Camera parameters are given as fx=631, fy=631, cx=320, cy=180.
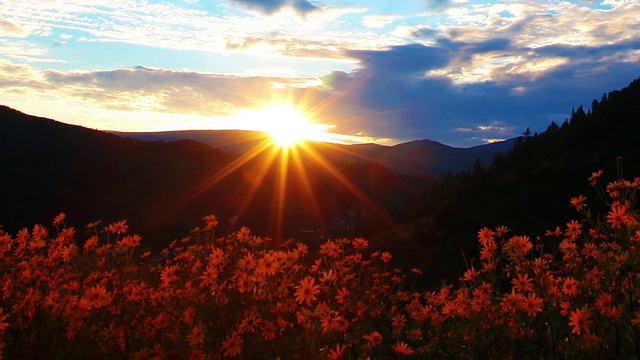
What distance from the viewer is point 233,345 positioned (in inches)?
129

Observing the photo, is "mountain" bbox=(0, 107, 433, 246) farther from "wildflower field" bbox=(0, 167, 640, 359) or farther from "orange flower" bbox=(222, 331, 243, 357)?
"orange flower" bbox=(222, 331, 243, 357)

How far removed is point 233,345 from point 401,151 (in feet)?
509

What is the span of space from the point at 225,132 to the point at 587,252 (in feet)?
456

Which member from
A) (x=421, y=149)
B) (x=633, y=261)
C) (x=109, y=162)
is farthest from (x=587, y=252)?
(x=421, y=149)

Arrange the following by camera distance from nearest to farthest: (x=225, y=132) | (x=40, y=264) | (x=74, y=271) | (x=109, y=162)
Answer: (x=40, y=264) → (x=74, y=271) → (x=109, y=162) → (x=225, y=132)

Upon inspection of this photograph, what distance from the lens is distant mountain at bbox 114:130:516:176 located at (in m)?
123

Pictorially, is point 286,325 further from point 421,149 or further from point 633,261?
point 421,149

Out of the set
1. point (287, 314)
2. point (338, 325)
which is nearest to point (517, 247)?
point (338, 325)

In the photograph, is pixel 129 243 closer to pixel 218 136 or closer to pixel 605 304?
pixel 605 304

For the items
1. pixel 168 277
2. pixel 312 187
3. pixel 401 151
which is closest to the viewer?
pixel 168 277

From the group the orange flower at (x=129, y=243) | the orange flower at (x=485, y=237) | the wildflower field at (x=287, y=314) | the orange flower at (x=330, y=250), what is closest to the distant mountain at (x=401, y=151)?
the orange flower at (x=330, y=250)

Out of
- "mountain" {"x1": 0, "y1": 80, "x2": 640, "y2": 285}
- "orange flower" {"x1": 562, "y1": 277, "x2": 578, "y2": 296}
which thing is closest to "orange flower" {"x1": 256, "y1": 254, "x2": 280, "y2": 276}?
"orange flower" {"x1": 562, "y1": 277, "x2": 578, "y2": 296}

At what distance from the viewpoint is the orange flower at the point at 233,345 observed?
324 cm

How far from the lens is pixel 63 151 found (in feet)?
172
